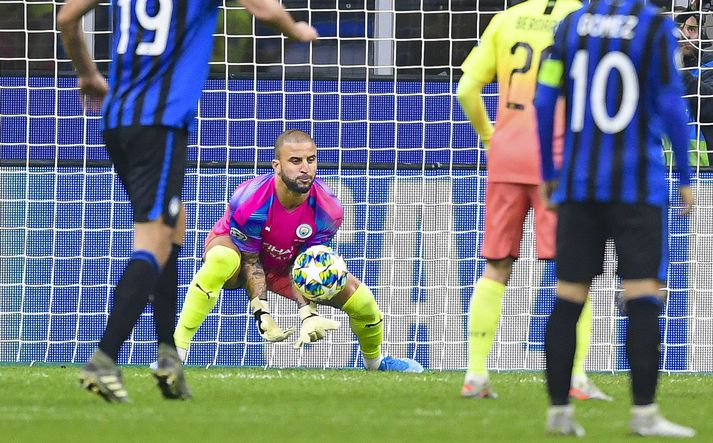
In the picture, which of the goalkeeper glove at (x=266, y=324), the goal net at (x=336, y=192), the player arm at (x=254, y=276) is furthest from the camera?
the goal net at (x=336, y=192)

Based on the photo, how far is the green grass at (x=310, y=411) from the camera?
4652 millimetres

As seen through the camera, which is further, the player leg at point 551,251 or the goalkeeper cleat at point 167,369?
the player leg at point 551,251

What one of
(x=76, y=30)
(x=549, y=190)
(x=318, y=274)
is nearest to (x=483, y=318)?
(x=318, y=274)

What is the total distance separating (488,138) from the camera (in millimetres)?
6824

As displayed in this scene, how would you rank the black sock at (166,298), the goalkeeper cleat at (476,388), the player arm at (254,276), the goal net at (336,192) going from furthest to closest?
the goal net at (336,192) → the player arm at (254,276) → the goalkeeper cleat at (476,388) → the black sock at (166,298)

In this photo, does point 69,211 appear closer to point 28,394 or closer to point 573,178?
point 28,394

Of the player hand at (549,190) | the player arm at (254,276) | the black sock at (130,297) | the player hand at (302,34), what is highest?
the player hand at (302,34)

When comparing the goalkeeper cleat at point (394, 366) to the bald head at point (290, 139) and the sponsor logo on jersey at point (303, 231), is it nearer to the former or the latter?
the sponsor logo on jersey at point (303, 231)

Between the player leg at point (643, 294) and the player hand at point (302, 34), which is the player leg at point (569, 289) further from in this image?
the player hand at point (302, 34)

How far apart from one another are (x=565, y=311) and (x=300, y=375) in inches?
143

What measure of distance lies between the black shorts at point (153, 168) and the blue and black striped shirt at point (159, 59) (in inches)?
Result: 2.4

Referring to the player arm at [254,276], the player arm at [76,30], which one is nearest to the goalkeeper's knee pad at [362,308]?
the player arm at [254,276]

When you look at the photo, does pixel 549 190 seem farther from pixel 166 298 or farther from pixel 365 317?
pixel 365 317

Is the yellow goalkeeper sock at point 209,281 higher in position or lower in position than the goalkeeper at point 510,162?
lower
